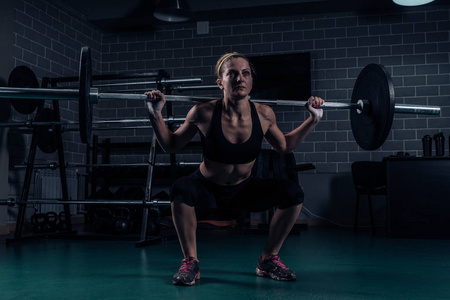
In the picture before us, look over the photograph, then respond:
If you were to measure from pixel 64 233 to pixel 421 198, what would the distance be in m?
3.30

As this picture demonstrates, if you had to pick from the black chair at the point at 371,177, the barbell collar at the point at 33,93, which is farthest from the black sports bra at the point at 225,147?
the black chair at the point at 371,177

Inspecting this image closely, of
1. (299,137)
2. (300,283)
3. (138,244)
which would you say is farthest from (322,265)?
(138,244)

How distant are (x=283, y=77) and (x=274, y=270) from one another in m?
4.14

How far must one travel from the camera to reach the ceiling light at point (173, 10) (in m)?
5.02

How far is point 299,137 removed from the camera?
2.32 m

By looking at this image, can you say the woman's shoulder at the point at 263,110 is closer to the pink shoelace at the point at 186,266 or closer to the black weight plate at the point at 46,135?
the pink shoelace at the point at 186,266

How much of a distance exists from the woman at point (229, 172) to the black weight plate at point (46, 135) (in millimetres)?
2437

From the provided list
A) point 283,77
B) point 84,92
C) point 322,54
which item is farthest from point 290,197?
point 322,54

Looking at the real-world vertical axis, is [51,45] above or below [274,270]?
above

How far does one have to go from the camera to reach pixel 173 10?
5105mm

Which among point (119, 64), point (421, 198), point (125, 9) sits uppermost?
point (125, 9)

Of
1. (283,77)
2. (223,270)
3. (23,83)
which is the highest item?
(283,77)

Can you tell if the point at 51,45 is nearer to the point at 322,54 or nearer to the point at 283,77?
the point at 283,77

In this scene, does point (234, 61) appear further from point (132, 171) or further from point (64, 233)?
point (132, 171)
